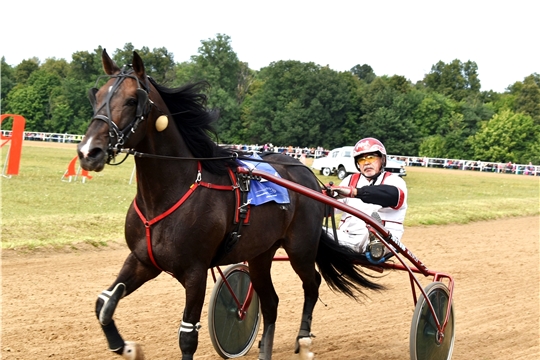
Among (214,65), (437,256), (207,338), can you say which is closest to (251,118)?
(214,65)

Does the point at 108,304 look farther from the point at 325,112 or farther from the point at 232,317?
the point at 325,112

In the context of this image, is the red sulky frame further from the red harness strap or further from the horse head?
the horse head

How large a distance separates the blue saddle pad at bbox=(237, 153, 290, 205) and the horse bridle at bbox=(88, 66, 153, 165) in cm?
92

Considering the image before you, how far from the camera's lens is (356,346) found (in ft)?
17.3

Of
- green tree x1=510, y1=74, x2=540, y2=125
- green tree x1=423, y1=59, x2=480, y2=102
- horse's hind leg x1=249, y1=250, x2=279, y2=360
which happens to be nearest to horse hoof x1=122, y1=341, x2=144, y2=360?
horse's hind leg x1=249, y1=250, x2=279, y2=360

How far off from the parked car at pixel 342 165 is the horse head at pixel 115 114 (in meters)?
22.9

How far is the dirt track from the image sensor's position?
497 centimetres

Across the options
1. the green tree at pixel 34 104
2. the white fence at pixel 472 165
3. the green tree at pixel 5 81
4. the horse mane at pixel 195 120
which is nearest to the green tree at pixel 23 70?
the green tree at pixel 5 81

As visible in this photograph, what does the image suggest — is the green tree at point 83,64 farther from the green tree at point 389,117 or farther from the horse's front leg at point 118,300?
the horse's front leg at point 118,300

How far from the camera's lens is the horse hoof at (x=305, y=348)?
477cm

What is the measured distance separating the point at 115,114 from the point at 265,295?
6.49ft

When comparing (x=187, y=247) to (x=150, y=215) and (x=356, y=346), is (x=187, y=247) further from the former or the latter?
(x=356, y=346)

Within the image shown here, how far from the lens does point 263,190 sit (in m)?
4.39

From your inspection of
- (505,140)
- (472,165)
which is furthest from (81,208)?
(505,140)
